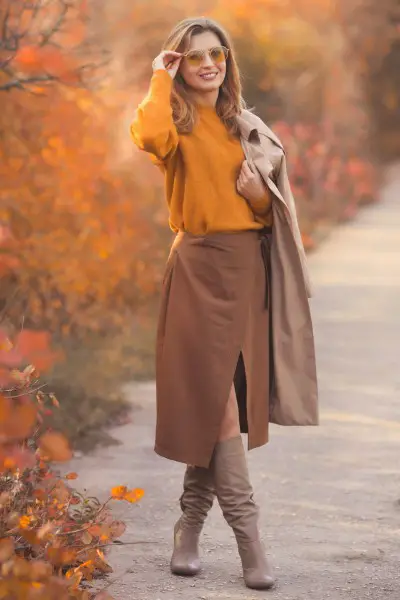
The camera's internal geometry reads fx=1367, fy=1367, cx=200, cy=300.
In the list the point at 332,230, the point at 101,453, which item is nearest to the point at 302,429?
the point at 101,453

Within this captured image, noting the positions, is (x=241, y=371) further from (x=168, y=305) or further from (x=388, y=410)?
(x=388, y=410)

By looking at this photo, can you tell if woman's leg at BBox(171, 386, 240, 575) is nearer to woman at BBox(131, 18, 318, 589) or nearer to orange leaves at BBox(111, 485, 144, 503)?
woman at BBox(131, 18, 318, 589)

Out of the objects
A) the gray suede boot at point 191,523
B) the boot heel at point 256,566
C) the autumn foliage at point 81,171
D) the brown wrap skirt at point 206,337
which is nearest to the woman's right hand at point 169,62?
the brown wrap skirt at point 206,337

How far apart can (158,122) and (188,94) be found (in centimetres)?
24

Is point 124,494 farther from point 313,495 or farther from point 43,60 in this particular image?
point 43,60

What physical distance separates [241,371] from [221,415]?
0.21 metres

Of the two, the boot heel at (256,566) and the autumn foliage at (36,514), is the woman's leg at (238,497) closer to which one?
the boot heel at (256,566)

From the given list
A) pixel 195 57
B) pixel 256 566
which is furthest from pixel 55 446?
pixel 195 57

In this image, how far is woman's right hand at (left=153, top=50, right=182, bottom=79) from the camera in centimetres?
405

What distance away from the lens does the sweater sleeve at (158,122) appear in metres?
3.95

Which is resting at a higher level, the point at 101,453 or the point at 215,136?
the point at 215,136

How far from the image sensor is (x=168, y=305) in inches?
165

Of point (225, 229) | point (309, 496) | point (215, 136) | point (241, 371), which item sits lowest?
point (309, 496)

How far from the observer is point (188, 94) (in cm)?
416
